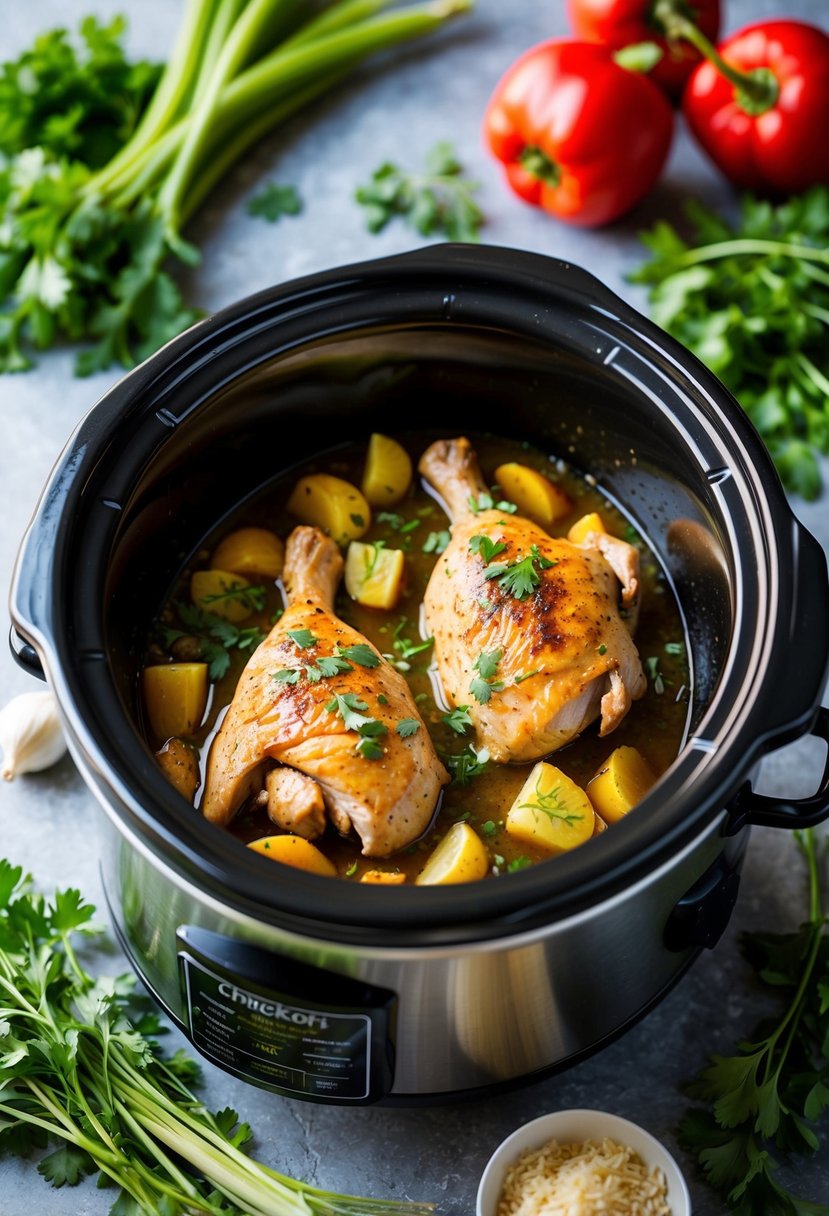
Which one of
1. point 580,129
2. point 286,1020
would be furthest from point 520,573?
point 580,129

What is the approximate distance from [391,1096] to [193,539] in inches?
45.0

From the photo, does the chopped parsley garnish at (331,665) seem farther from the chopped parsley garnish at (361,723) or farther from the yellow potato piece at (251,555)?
the yellow potato piece at (251,555)

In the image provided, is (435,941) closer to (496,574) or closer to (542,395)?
(496,574)

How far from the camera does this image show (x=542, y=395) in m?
2.72

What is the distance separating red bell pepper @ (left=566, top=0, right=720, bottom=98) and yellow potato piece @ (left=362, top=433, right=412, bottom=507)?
1551 mm

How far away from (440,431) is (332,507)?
33cm

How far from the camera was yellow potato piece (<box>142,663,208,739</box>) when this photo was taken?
2441 mm

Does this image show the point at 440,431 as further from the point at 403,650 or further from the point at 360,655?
the point at 360,655

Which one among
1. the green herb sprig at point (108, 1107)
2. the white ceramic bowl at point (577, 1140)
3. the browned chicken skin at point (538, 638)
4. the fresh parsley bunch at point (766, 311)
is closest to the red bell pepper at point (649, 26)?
the fresh parsley bunch at point (766, 311)

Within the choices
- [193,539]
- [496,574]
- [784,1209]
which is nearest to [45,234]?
[193,539]

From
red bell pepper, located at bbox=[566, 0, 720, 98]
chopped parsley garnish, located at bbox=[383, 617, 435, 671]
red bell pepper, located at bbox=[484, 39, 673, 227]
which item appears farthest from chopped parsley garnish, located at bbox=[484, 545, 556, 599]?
red bell pepper, located at bbox=[566, 0, 720, 98]

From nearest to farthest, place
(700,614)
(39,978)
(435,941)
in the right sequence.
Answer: (435,941), (39,978), (700,614)

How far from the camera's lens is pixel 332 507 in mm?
2715

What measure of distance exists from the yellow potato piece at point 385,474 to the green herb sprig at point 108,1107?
98cm
